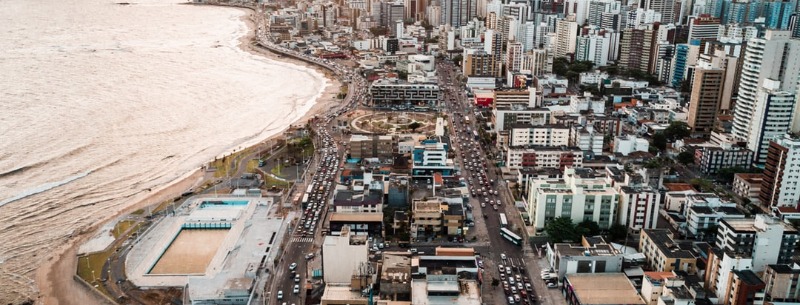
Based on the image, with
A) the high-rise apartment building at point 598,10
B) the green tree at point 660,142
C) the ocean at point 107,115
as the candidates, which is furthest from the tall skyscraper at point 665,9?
the green tree at point 660,142

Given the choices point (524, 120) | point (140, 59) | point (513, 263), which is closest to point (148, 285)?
point (513, 263)

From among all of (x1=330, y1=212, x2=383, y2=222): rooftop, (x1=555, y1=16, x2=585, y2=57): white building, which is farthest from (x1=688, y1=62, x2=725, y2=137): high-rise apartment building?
(x1=555, y1=16, x2=585, y2=57): white building

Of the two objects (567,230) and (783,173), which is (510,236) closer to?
(567,230)

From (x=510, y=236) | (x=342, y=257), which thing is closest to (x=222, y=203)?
(x=342, y=257)

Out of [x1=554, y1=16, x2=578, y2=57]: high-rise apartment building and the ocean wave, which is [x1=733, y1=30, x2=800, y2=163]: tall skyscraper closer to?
[x1=554, y1=16, x2=578, y2=57]: high-rise apartment building

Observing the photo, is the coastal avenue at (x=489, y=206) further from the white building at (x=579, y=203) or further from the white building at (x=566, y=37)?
the white building at (x=566, y=37)

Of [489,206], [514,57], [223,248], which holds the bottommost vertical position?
[223,248]

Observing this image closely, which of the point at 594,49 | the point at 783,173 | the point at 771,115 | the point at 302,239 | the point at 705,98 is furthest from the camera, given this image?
the point at 594,49
